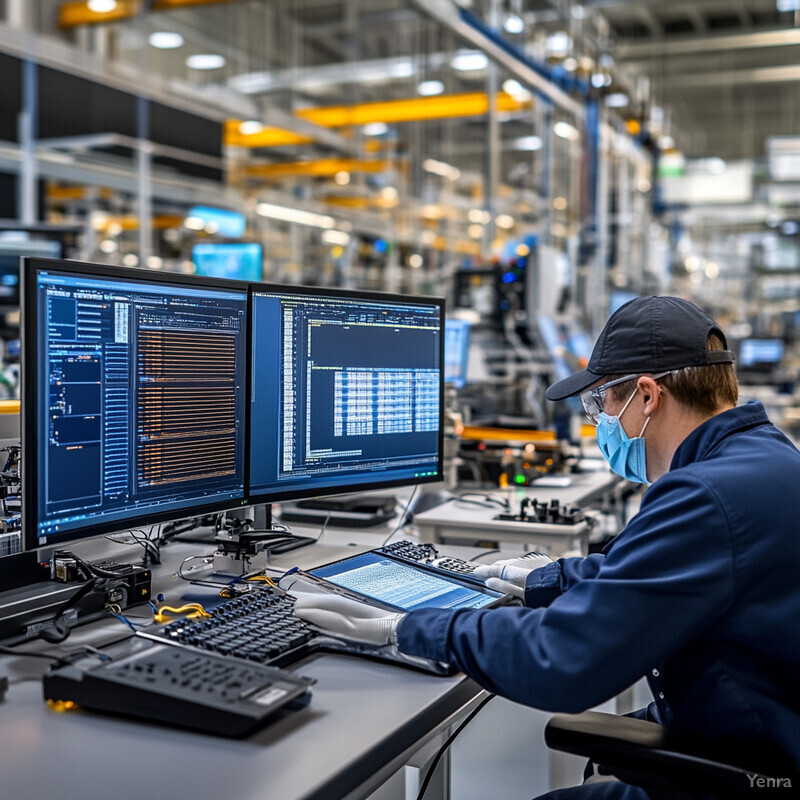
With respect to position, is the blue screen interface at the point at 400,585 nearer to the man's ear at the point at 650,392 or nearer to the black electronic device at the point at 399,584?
the black electronic device at the point at 399,584

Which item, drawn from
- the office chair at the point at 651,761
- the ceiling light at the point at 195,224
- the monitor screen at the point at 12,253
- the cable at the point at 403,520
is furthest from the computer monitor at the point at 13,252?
the office chair at the point at 651,761

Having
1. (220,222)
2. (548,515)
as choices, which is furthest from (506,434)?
(220,222)

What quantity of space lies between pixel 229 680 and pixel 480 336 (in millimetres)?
4524

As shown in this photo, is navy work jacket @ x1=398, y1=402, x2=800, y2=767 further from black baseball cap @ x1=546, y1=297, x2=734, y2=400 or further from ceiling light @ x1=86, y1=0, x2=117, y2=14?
ceiling light @ x1=86, y1=0, x2=117, y2=14

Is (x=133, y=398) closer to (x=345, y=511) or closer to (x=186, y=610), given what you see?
(x=186, y=610)

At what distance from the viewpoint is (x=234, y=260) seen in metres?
5.37

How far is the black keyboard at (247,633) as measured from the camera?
1363 millimetres

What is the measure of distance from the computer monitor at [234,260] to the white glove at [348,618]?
13.4 ft

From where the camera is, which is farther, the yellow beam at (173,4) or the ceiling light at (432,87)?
the ceiling light at (432,87)

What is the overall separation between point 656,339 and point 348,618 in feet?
2.15

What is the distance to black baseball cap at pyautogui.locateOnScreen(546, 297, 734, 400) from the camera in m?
1.43

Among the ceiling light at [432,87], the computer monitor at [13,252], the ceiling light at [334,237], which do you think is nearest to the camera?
the computer monitor at [13,252]

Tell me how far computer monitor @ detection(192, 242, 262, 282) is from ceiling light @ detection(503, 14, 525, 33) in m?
2.22

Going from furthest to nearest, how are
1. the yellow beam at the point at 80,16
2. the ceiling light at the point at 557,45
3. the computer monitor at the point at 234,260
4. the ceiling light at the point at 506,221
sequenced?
the ceiling light at the point at 506,221
the ceiling light at the point at 557,45
the yellow beam at the point at 80,16
the computer monitor at the point at 234,260
